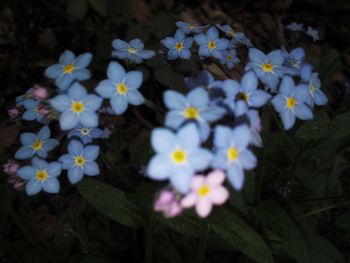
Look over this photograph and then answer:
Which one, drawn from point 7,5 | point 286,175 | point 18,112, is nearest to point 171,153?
point 18,112

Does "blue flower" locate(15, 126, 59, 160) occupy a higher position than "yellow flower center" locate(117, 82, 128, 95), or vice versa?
"yellow flower center" locate(117, 82, 128, 95)

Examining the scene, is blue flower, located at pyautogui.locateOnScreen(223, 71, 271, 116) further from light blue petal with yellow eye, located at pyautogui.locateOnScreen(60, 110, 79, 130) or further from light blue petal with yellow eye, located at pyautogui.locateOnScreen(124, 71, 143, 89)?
light blue petal with yellow eye, located at pyautogui.locateOnScreen(60, 110, 79, 130)

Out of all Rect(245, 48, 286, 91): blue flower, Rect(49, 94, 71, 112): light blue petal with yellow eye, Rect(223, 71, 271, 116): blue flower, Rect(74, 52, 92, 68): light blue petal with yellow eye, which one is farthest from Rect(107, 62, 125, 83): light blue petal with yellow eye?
Rect(245, 48, 286, 91): blue flower

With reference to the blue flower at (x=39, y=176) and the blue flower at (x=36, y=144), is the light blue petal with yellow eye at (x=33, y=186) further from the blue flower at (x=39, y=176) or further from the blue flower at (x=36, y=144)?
the blue flower at (x=36, y=144)

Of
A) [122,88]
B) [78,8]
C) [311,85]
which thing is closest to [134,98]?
[122,88]

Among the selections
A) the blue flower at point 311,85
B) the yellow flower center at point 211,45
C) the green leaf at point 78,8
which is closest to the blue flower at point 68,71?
the yellow flower center at point 211,45

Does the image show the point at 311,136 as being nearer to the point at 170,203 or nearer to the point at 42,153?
the point at 170,203

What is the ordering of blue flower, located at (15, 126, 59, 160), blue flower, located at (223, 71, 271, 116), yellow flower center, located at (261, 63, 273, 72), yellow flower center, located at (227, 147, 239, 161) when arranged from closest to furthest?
1. yellow flower center, located at (227, 147, 239, 161)
2. blue flower, located at (223, 71, 271, 116)
3. yellow flower center, located at (261, 63, 273, 72)
4. blue flower, located at (15, 126, 59, 160)

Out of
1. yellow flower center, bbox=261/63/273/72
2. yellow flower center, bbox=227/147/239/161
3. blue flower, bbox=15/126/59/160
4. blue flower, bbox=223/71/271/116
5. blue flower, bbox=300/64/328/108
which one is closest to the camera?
yellow flower center, bbox=227/147/239/161
